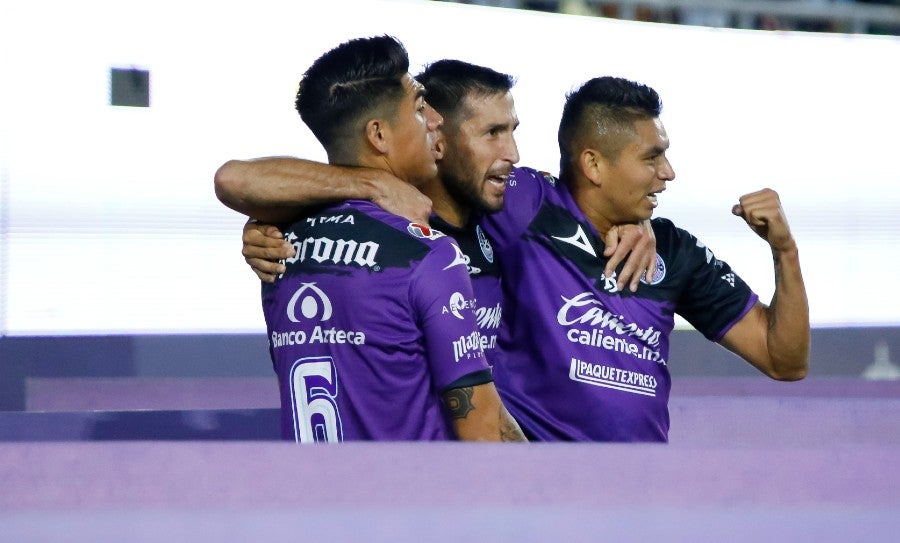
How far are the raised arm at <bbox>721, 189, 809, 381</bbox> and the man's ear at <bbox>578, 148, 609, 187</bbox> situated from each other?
29 cm

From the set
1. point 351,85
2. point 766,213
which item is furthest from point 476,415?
point 766,213

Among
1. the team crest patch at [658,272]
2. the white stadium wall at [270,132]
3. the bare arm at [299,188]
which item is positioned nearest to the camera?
the bare arm at [299,188]

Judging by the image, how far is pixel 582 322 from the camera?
6.64 feet

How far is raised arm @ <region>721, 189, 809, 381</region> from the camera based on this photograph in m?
1.96

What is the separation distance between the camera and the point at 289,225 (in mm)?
1689

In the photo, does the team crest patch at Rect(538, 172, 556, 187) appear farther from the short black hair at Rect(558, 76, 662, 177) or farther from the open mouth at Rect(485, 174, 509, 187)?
the open mouth at Rect(485, 174, 509, 187)

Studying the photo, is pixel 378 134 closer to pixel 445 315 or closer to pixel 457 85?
pixel 445 315

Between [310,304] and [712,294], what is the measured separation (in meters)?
0.88

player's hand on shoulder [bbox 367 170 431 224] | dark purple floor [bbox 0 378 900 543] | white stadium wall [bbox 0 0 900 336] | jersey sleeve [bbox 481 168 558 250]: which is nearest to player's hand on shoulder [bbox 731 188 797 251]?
jersey sleeve [bbox 481 168 558 250]

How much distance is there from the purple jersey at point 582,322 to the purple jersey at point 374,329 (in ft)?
1.68

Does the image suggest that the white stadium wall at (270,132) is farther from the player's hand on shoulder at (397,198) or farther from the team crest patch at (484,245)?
the player's hand on shoulder at (397,198)

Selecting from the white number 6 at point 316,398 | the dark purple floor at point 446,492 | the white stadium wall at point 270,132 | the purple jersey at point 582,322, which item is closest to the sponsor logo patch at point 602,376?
the purple jersey at point 582,322

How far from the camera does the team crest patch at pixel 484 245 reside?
200cm

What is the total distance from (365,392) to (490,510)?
0.54 meters
